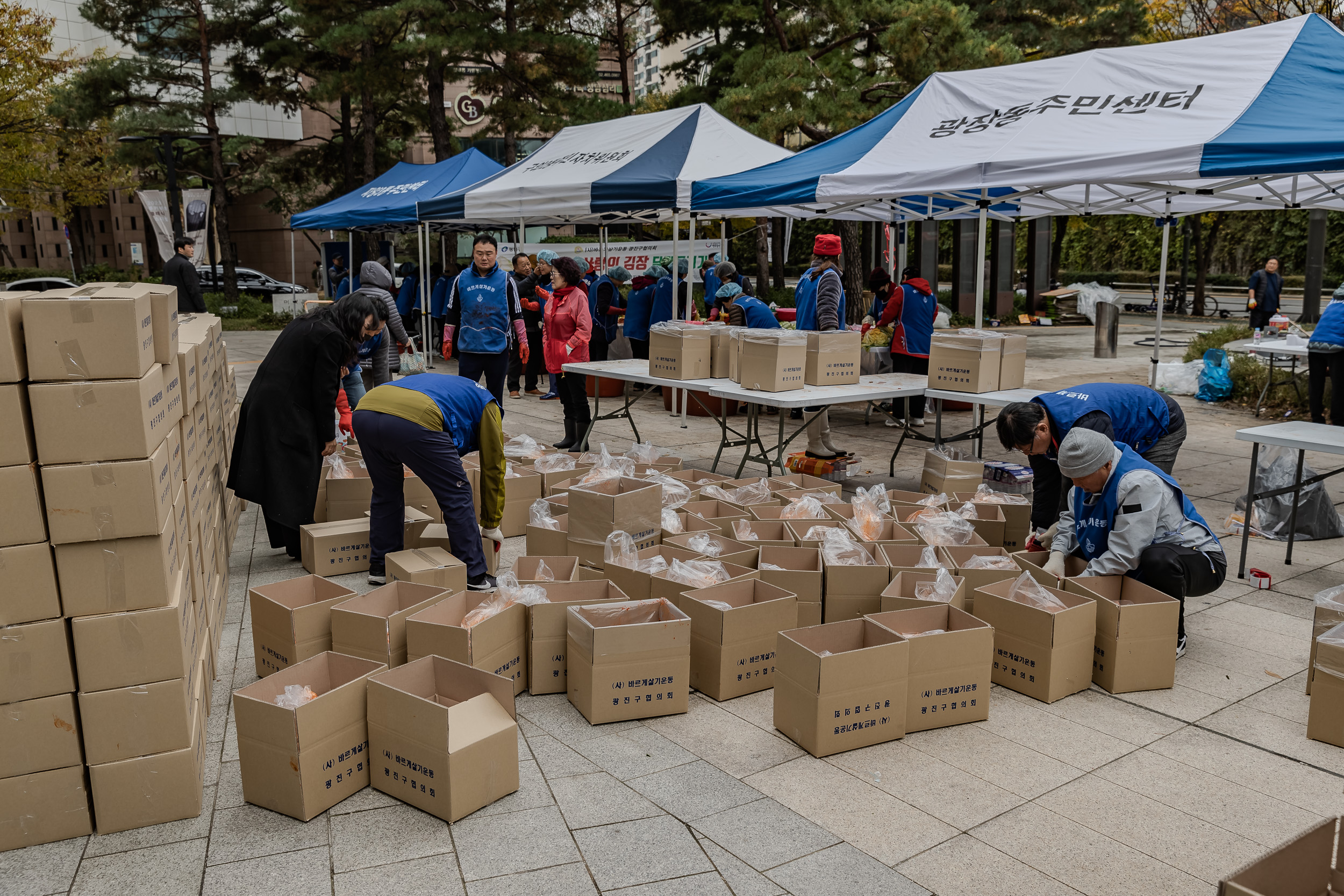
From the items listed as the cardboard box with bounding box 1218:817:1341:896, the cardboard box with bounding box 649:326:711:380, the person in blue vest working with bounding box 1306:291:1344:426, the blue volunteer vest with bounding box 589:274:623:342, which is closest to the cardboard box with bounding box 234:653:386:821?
A: the cardboard box with bounding box 1218:817:1341:896

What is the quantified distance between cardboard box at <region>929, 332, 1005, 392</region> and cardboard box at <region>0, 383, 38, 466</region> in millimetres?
5678

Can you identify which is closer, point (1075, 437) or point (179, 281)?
point (1075, 437)

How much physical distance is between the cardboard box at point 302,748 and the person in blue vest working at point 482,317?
4.79m

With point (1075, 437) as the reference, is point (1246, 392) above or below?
below

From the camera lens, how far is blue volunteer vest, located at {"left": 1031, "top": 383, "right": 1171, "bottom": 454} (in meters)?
4.18

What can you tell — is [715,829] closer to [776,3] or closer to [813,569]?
[813,569]

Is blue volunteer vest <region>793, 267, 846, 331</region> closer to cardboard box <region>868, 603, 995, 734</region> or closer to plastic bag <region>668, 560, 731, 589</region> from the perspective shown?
plastic bag <region>668, 560, 731, 589</region>

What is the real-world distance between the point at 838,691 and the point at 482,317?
5312 millimetres

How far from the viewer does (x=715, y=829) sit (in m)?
2.79

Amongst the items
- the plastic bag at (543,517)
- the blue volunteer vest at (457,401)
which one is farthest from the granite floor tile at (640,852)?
the plastic bag at (543,517)

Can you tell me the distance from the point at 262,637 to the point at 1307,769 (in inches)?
150

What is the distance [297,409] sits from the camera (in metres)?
4.93

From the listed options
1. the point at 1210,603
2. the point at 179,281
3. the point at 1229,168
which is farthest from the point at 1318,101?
the point at 179,281

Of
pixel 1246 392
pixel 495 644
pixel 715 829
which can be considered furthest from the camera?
pixel 1246 392
